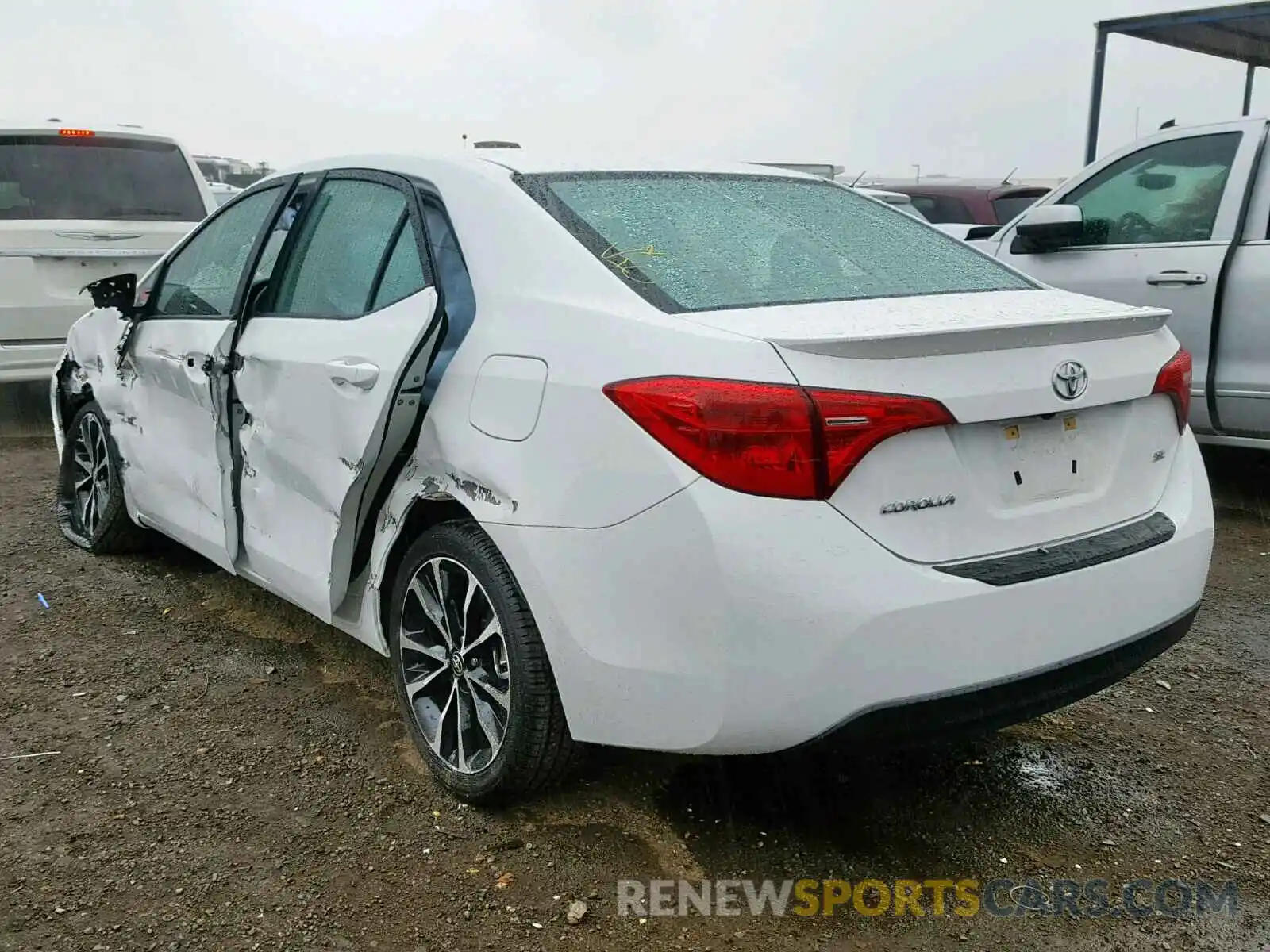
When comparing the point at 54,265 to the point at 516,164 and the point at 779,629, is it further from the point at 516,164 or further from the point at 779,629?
the point at 779,629

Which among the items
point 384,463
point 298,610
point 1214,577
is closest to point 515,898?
point 384,463

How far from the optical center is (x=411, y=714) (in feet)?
9.84

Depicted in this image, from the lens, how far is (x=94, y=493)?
4.84 meters

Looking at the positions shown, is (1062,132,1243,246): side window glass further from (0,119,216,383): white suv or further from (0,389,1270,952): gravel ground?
(0,119,216,383): white suv

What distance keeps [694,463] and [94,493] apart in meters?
3.49

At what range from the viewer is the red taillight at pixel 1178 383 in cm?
269

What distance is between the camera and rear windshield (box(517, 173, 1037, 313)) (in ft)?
8.52

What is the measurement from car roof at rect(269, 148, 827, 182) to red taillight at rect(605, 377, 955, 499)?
1043 mm

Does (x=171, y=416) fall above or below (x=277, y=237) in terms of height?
below

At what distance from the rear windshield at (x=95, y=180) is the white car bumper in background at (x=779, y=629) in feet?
19.4

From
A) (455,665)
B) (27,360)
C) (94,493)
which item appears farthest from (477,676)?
(27,360)

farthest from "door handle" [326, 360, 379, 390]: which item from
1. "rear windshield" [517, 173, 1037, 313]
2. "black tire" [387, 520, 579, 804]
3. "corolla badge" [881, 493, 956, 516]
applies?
"corolla badge" [881, 493, 956, 516]

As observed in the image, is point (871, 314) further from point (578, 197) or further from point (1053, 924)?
point (1053, 924)

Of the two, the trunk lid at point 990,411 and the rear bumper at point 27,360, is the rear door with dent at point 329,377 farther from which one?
the rear bumper at point 27,360
